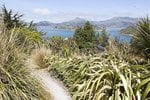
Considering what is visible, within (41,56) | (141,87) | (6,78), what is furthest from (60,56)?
(141,87)

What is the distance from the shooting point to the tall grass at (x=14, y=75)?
6703mm

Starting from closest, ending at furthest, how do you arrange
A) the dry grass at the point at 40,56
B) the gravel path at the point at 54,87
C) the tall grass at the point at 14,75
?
the tall grass at the point at 14,75 → the gravel path at the point at 54,87 → the dry grass at the point at 40,56

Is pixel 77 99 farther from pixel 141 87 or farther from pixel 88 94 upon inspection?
pixel 141 87

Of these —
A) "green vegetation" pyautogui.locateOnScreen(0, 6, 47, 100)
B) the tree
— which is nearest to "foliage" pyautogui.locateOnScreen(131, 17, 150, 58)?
"green vegetation" pyautogui.locateOnScreen(0, 6, 47, 100)

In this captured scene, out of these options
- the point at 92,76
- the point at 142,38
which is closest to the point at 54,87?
the point at 92,76

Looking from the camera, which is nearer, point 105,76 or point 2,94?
point 2,94

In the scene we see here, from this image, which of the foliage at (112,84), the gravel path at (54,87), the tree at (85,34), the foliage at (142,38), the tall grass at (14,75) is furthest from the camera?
the tree at (85,34)

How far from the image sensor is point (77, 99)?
25.1 ft

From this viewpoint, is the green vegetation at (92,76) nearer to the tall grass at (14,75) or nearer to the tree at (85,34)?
the tall grass at (14,75)

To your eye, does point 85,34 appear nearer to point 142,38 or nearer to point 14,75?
point 142,38

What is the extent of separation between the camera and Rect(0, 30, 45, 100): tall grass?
22.0ft

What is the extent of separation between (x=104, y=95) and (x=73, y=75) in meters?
2.95

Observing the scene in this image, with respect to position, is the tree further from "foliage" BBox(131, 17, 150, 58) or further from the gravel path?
"foliage" BBox(131, 17, 150, 58)

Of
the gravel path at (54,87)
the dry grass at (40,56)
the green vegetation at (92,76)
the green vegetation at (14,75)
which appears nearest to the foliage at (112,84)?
the green vegetation at (92,76)
